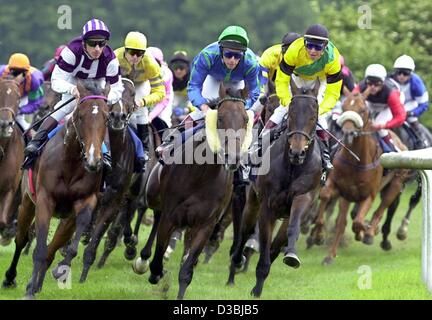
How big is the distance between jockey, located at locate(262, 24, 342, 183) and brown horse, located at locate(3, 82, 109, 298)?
2193 mm

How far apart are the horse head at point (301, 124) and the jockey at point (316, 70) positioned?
388 mm

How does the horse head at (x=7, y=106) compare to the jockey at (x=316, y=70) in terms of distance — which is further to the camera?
the horse head at (x=7, y=106)

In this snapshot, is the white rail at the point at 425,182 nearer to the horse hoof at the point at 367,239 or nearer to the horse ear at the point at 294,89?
the horse ear at the point at 294,89

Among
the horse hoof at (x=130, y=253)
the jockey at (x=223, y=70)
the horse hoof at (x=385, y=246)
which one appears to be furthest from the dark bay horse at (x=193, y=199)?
the horse hoof at (x=385, y=246)

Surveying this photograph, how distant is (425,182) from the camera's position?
906cm

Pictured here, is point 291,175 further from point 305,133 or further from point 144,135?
point 144,135

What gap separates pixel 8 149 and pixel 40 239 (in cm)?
326

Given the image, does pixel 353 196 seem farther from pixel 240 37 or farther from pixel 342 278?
pixel 240 37

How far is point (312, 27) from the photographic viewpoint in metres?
11.2

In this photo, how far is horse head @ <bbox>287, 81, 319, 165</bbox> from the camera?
34.8 ft

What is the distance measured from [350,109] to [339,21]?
11264mm

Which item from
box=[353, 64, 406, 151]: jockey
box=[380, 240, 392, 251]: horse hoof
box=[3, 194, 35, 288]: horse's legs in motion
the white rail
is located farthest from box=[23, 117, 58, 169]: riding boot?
box=[380, 240, 392, 251]: horse hoof

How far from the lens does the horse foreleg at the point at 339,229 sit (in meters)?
14.6
